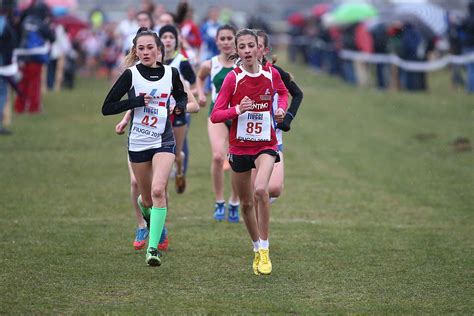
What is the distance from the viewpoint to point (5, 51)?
1794 cm

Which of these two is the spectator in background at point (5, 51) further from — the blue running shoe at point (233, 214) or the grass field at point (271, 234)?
the blue running shoe at point (233, 214)

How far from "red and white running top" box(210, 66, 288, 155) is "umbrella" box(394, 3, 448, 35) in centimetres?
2265

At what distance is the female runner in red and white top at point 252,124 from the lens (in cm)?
808

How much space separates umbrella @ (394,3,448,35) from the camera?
30.0m

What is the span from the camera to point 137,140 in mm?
8352

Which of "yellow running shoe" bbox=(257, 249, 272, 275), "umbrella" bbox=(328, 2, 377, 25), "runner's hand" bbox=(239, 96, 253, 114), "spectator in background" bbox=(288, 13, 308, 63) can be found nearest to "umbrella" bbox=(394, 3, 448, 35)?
"umbrella" bbox=(328, 2, 377, 25)

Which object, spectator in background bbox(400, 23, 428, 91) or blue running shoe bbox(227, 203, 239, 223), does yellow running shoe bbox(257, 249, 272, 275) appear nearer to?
blue running shoe bbox(227, 203, 239, 223)

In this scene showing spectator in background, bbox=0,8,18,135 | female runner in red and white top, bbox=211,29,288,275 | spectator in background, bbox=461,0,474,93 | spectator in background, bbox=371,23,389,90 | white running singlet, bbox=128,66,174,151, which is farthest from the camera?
spectator in background, bbox=371,23,389,90

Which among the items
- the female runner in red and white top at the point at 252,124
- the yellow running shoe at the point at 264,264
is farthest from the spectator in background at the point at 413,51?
the yellow running shoe at the point at 264,264

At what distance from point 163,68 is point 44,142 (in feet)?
32.5

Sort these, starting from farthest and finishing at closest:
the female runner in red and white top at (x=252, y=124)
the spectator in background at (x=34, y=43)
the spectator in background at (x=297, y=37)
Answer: the spectator in background at (x=297, y=37) → the spectator in background at (x=34, y=43) → the female runner in red and white top at (x=252, y=124)

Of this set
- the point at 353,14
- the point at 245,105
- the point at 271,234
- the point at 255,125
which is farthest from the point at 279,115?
the point at 353,14

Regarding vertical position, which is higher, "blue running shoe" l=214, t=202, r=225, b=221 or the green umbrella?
the green umbrella

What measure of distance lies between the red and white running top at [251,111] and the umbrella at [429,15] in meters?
22.7
